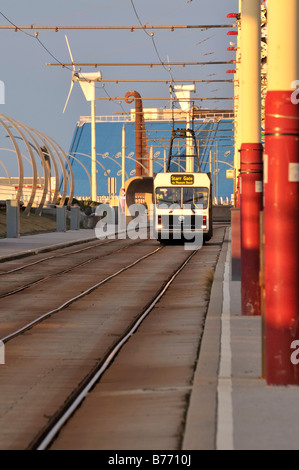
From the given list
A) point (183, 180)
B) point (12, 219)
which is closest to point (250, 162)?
point (183, 180)

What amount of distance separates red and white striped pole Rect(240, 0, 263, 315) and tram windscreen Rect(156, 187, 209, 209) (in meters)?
27.6

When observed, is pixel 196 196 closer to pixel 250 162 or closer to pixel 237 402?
pixel 250 162

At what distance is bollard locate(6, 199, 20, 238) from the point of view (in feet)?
153

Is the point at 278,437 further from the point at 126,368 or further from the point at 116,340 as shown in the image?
the point at 116,340

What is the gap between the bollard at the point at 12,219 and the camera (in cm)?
4672

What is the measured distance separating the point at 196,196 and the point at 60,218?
16.1 m

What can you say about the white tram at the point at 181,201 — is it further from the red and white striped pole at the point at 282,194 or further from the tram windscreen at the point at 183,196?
the red and white striped pole at the point at 282,194

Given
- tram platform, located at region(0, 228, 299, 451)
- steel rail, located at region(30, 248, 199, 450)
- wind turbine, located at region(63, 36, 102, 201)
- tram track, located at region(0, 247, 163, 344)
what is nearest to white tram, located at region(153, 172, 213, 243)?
wind turbine, located at region(63, 36, 102, 201)

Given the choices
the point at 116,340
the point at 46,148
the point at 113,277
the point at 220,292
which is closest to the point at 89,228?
the point at 46,148

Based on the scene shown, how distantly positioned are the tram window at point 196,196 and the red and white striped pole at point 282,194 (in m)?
35.1

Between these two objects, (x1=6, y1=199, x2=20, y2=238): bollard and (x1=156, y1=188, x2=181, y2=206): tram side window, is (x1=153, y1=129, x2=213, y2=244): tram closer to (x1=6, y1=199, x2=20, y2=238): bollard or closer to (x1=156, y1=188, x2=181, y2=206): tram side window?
(x1=156, y1=188, x2=181, y2=206): tram side window

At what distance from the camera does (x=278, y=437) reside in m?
7.19

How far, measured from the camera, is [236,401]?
Result: 8500 millimetres

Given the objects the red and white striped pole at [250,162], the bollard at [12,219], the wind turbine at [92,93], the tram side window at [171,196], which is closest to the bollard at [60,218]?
the wind turbine at [92,93]
